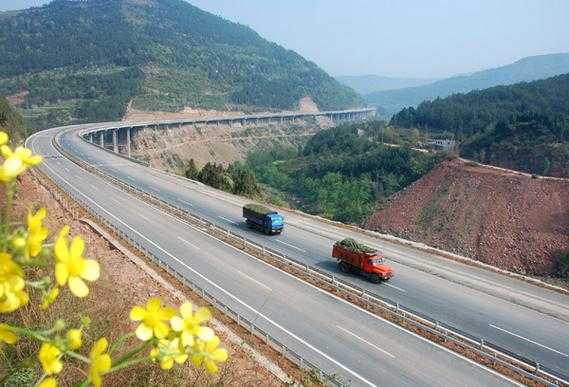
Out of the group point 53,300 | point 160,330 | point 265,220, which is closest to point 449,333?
point 265,220

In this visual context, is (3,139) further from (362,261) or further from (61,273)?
(362,261)

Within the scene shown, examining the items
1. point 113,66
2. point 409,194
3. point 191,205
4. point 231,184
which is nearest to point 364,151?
point 409,194

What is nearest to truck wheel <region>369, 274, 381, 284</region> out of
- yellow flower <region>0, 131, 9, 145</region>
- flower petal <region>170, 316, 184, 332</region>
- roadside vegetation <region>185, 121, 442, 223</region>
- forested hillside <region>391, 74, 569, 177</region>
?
flower petal <region>170, 316, 184, 332</region>

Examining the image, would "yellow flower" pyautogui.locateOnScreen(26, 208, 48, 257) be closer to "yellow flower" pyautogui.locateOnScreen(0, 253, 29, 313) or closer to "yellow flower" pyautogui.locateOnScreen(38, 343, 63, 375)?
"yellow flower" pyautogui.locateOnScreen(0, 253, 29, 313)

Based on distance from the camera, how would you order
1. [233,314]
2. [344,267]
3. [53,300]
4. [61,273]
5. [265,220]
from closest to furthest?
1. [61,273]
2. [53,300]
3. [233,314]
4. [344,267]
5. [265,220]

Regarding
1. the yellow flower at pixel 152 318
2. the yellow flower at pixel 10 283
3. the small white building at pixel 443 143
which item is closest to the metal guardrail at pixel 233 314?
the yellow flower at pixel 152 318

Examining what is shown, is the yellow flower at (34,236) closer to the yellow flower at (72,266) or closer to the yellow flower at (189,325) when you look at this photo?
the yellow flower at (72,266)
